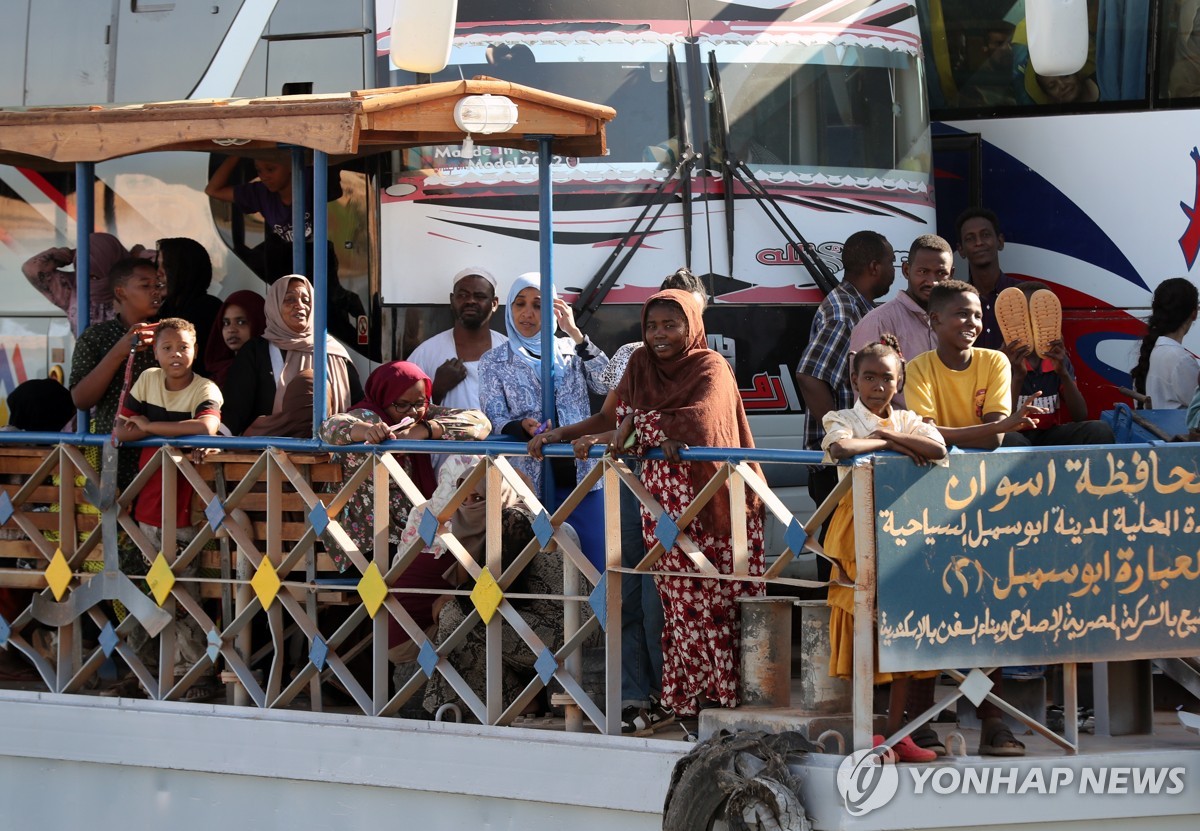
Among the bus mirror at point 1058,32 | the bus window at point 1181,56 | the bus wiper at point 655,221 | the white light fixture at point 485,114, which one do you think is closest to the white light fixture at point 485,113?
the white light fixture at point 485,114

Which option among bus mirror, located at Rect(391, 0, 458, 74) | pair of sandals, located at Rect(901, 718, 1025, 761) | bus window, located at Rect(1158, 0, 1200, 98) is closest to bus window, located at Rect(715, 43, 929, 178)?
bus window, located at Rect(1158, 0, 1200, 98)

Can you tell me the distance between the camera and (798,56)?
730 cm

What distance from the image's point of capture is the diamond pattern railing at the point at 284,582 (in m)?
5.42

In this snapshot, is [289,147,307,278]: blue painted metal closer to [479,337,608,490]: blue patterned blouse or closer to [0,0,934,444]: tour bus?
[0,0,934,444]: tour bus

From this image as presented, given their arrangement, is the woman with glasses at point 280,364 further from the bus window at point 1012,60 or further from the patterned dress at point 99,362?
the bus window at point 1012,60

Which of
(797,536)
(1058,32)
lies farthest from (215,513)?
(1058,32)

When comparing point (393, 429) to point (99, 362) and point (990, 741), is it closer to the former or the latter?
point (99, 362)

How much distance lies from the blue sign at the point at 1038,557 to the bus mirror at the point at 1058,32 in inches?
76.3

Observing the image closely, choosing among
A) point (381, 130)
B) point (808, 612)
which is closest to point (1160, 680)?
point (808, 612)

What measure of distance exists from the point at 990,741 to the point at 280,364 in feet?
10.5

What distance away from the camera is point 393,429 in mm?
5891

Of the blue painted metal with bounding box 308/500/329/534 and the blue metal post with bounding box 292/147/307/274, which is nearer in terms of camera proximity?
the blue painted metal with bounding box 308/500/329/534

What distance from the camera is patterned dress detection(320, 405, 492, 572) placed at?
19.2 feet

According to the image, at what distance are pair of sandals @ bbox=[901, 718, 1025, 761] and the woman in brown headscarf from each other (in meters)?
0.63
